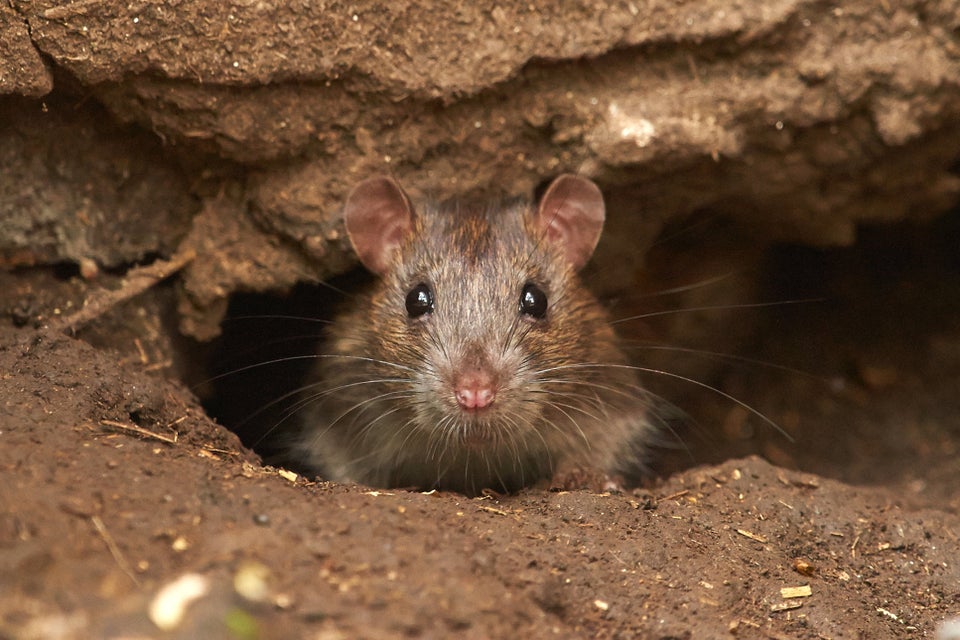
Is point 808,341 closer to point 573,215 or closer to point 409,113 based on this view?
point 573,215

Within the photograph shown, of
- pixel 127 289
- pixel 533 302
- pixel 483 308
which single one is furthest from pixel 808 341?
pixel 127 289

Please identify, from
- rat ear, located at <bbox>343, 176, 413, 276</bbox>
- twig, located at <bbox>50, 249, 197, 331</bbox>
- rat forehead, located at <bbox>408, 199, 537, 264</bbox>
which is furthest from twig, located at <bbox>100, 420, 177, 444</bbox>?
rat forehead, located at <bbox>408, 199, 537, 264</bbox>

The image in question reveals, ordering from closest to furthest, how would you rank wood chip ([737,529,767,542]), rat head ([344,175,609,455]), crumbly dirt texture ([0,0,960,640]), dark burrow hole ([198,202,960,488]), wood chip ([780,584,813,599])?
crumbly dirt texture ([0,0,960,640]) < wood chip ([780,584,813,599]) < wood chip ([737,529,767,542]) < rat head ([344,175,609,455]) < dark burrow hole ([198,202,960,488])

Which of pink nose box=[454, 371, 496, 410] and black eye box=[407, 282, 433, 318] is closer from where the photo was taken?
pink nose box=[454, 371, 496, 410]

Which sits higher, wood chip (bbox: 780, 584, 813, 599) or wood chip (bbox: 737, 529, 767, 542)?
wood chip (bbox: 737, 529, 767, 542)

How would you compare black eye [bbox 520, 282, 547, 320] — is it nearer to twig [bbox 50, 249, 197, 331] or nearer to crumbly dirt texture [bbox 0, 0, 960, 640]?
crumbly dirt texture [bbox 0, 0, 960, 640]

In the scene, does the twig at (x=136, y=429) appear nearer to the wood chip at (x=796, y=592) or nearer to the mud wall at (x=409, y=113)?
the mud wall at (x=409, y=113)

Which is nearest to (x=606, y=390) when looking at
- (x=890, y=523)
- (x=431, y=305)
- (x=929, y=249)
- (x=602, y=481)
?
(x=602, y=481)

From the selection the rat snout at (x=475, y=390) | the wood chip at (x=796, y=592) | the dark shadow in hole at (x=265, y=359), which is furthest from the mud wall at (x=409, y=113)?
the wood chip at (x=796, y=592)
